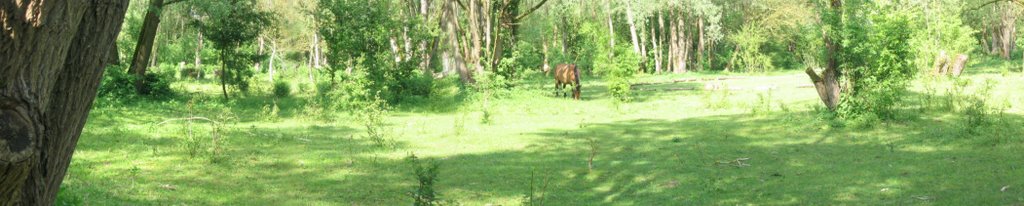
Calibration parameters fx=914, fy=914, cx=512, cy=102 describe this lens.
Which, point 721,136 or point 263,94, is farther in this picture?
point 263,94

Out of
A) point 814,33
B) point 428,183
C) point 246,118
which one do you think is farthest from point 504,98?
point 428,183

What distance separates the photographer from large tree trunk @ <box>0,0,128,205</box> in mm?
2834

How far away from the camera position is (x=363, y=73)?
20766 mm

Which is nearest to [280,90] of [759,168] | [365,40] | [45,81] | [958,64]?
[365,40]

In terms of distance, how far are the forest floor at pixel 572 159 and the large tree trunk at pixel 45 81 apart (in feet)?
11.5

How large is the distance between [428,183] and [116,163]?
260 inches

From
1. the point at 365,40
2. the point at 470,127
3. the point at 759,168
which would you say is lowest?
the point at 759,168

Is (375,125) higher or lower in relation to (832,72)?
lower

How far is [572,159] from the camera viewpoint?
12109 millimetres

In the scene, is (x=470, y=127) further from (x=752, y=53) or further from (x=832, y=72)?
(x=752, y=53)

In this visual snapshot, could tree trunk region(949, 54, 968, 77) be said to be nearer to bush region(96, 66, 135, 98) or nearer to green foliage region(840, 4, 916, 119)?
green foliage region(840, 4, 916, 119)

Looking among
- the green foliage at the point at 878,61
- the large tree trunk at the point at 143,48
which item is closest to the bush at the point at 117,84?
the large tree trunk at the point at 143,48

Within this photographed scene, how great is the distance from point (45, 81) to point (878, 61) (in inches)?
530

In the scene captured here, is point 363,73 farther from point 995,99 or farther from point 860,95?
point 995,99
